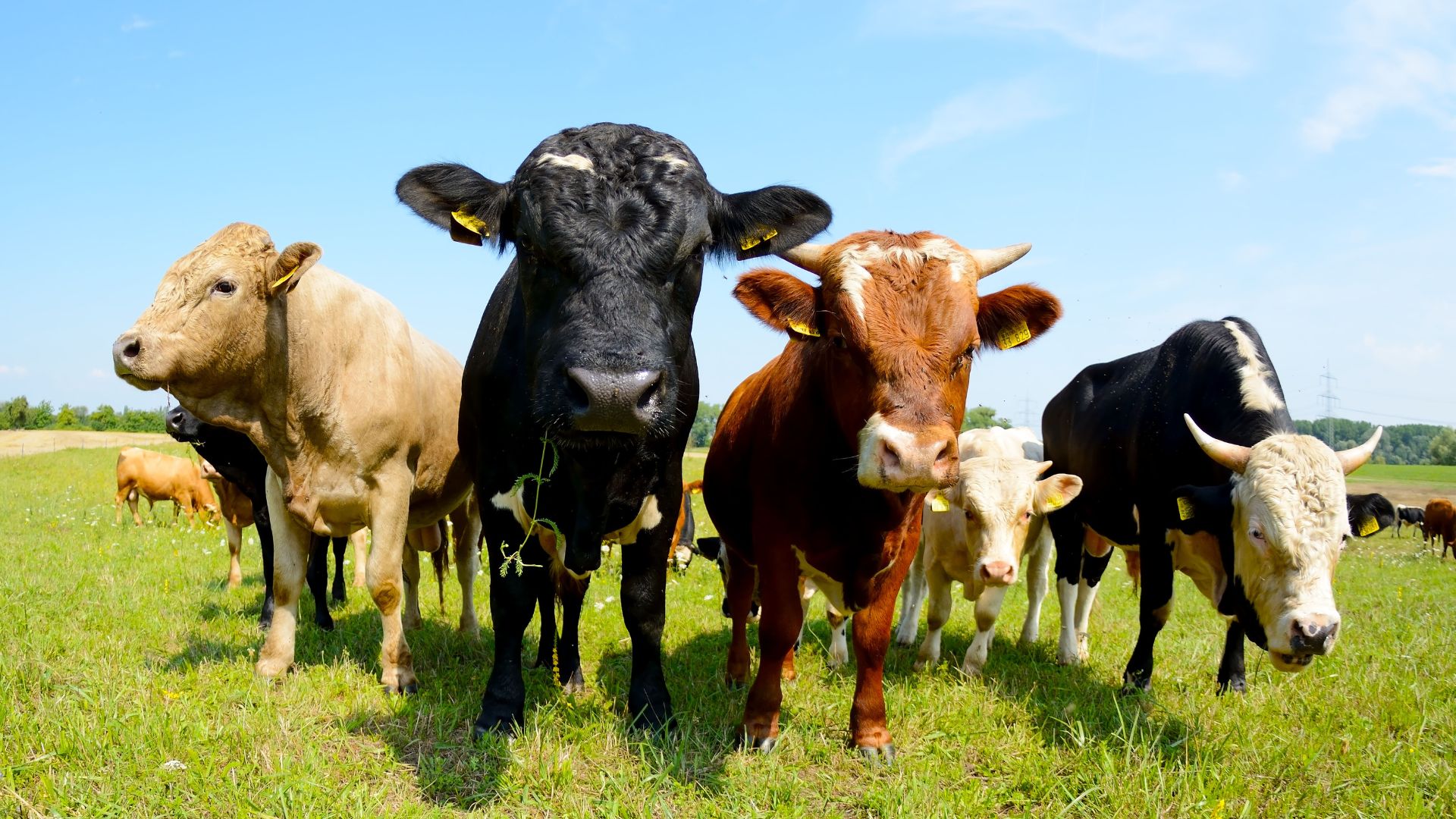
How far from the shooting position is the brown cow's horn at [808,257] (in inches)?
159

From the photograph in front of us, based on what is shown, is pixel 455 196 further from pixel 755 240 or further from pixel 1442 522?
pixel 1442 522

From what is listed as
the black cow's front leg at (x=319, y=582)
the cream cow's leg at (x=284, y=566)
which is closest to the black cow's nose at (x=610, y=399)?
the cream cow's leg at (x=284, y=566)

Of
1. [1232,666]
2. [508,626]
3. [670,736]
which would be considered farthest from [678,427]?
[1232,666]

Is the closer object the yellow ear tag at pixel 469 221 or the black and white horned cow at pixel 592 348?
the black and white horned cow at pixel 592 348

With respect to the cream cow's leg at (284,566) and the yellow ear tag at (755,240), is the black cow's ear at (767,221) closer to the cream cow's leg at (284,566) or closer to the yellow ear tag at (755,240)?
the yellow ear tag at (755,240)

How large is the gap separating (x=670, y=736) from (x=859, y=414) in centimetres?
177

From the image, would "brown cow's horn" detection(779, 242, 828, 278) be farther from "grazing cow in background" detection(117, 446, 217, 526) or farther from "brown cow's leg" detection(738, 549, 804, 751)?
"grazing cow in background" detection(117, 446, 217, 526)

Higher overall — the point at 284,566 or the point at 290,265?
the point at 290,265

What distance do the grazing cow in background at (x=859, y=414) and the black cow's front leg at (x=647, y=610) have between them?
46 cm

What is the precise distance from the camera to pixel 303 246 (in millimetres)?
4648

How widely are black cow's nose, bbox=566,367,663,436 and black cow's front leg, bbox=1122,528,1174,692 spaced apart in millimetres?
3820

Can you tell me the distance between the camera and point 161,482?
17406 mm

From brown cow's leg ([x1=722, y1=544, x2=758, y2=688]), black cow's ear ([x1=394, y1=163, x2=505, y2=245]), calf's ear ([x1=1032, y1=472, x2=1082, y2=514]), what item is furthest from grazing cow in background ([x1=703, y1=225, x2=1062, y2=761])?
calf's ear ([x1=1032, y1=472, x2=1082, y2=514])

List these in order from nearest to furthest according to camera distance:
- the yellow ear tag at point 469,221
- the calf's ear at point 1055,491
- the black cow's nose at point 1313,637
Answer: the black cow's nose at point 1313,637, the yellow ear tag at point 469,221, the calf's ear at point 1055,491
